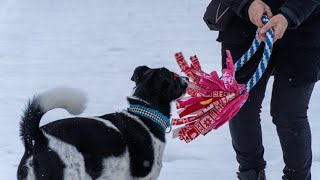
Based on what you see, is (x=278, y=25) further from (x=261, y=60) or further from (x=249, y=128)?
(x=249, y=128)

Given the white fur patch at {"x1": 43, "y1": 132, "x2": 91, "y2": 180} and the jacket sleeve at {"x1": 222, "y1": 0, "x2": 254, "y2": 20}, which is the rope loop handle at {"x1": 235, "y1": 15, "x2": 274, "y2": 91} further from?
the white fur patch at {"x1": 43, "y1": 132, "x2": 91, "y2": 180}

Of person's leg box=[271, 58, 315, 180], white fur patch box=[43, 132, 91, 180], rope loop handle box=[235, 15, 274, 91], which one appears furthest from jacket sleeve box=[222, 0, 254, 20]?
white fur patch box=[43, 132, 91, 180]

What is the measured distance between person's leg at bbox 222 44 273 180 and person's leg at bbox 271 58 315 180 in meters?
0.09

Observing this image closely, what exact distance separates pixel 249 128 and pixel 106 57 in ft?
14.7

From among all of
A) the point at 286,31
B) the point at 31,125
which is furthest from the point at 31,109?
the point at 286,31

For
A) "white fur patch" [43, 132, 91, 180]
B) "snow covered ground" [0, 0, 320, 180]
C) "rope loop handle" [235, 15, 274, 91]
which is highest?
"rope loop handle" [235, 15, 274, 91]

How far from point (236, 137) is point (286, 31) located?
27.6 inches

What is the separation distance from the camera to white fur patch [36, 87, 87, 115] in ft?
9.16

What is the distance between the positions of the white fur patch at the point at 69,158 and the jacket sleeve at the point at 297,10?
49.5 inches

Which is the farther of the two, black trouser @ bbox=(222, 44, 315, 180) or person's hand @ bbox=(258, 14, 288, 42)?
black trouser @ bbox=(222, 44, 315, 180)

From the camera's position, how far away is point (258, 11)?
290 cm

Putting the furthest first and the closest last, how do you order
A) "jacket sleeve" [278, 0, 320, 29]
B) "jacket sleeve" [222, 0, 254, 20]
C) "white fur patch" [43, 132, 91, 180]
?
"jacket sleeve" [222, 0, 254, 20] < "jacket sleeve" [278, 0, 320, 29] < "white fur patch" [43, 132, 91, 180]

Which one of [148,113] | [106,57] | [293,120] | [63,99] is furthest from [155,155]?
[106,57]

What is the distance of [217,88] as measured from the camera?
3.09m
